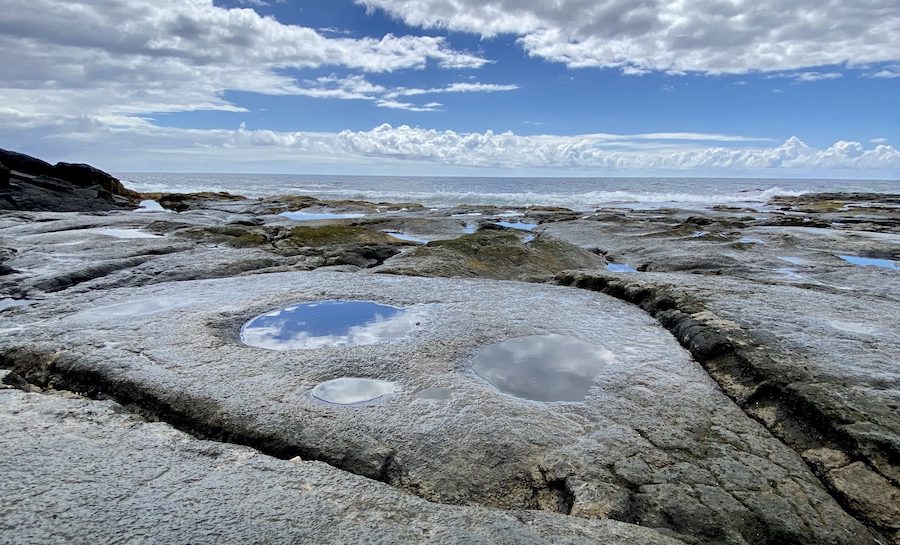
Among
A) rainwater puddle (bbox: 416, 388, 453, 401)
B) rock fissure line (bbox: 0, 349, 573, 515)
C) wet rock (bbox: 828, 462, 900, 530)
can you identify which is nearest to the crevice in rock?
rock fissure line (bbox: 0, 349, 573, 515)

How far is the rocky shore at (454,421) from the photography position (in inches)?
130

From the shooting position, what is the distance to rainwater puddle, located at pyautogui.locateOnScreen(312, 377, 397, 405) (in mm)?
4957

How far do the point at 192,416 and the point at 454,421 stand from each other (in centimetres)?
227

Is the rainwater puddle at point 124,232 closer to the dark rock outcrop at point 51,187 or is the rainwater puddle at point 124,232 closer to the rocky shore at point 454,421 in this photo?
the rocky shore at point 454,421

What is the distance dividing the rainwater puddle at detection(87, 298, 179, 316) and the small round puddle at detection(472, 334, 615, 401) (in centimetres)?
492

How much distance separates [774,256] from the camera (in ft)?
51.7

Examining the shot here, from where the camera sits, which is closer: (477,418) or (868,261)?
(477,418)

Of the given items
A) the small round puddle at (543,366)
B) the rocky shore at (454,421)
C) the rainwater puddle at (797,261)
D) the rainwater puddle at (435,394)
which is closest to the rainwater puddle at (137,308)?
the rocky shore at (454,421)

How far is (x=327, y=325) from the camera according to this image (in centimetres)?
735

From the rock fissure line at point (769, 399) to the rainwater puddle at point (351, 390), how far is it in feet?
11.3

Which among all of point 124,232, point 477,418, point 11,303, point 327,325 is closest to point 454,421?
point 477,418

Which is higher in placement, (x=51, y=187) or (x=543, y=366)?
(x=51, y=187)

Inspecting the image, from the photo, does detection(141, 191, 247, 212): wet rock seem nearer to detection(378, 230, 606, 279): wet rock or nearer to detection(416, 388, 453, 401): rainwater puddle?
detection(378, 230, 606, 279): wet rock

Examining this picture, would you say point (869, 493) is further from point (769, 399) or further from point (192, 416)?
point (192, 416)
